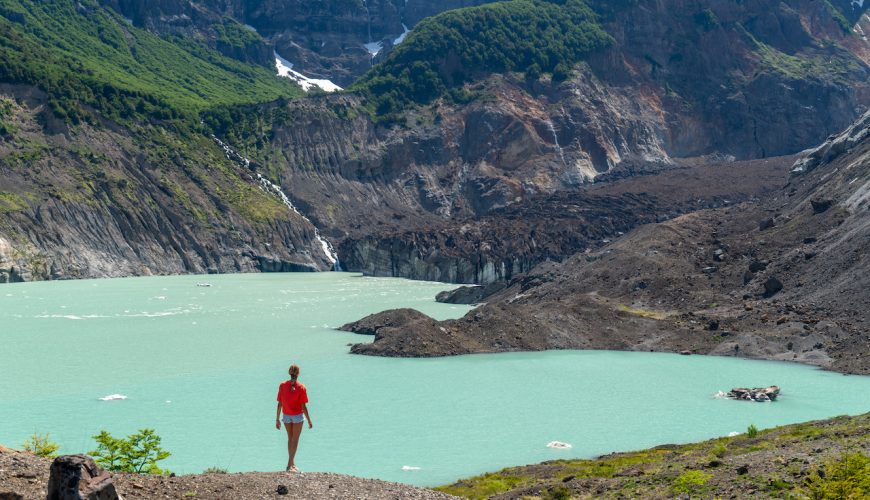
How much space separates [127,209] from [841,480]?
14375cm

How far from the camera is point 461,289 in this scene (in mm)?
114375

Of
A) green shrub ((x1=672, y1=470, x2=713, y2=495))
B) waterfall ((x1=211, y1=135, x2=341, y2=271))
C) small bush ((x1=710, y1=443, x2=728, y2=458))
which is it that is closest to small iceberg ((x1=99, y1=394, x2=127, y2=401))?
small bush ((x1=710, y1=443, x2=728, y2=458))

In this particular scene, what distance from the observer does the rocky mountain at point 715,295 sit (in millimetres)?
68875

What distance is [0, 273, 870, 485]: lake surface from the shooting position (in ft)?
126

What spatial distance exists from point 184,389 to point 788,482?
121 feet

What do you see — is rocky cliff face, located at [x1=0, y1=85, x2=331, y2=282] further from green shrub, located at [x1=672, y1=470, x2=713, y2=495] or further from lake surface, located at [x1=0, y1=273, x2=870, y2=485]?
green shrub, located at [x1=672, y1=470, x2=713, y2=495]

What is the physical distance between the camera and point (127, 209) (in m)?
151

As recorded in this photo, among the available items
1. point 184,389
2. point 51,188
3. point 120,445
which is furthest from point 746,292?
point 51,188

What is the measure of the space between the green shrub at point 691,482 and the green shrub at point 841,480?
8.85 feet

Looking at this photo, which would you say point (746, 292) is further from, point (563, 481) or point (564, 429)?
point (563, 481)

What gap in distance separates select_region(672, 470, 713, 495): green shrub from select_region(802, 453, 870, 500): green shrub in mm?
2698

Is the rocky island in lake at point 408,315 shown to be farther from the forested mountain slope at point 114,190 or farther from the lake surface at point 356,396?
the forested mountain slope at point 114,190

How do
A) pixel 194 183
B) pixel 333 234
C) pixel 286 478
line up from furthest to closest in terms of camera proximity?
pixel 333 234 < pixel 194 183 < pixel 286 478

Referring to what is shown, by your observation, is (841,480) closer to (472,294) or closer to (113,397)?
(113,397)
